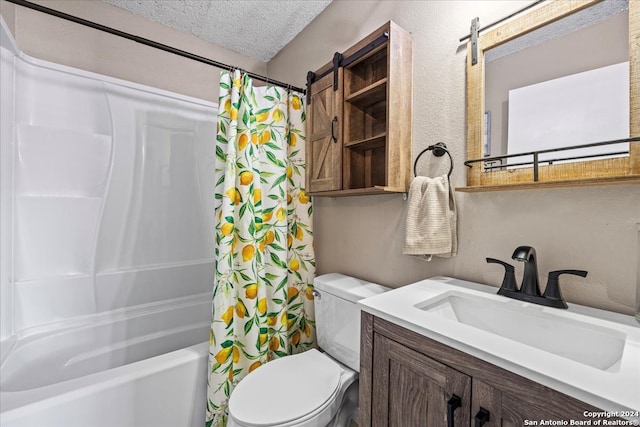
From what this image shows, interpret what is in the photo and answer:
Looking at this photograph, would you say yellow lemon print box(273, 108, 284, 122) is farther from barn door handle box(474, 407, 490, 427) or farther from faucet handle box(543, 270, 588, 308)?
barn door handle box(474, 407, 490, 427)

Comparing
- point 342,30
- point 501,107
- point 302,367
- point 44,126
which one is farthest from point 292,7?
point 302,367

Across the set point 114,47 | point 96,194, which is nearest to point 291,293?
point 96,194

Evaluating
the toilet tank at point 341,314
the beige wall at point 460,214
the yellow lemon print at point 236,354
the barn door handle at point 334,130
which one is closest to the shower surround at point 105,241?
the yellow lemon print at point 236,354

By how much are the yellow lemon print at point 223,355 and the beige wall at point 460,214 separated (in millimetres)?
743

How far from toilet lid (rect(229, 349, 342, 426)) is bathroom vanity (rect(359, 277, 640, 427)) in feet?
0.95

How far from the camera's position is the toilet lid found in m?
0.99

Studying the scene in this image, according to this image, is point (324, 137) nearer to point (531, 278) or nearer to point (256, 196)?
point (256, 196)

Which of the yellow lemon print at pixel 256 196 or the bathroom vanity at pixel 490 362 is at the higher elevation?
the yellow lemon print at pixel 256 196

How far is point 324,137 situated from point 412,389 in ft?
4.05

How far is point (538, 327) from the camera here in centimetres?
78

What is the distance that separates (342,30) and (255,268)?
1490mm

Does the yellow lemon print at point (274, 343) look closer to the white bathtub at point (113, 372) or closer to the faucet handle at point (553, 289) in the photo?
the white bathtub at point (113, 372)

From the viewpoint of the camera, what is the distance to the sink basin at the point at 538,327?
2.20ft

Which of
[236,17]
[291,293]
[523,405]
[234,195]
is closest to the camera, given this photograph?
[523,405]
